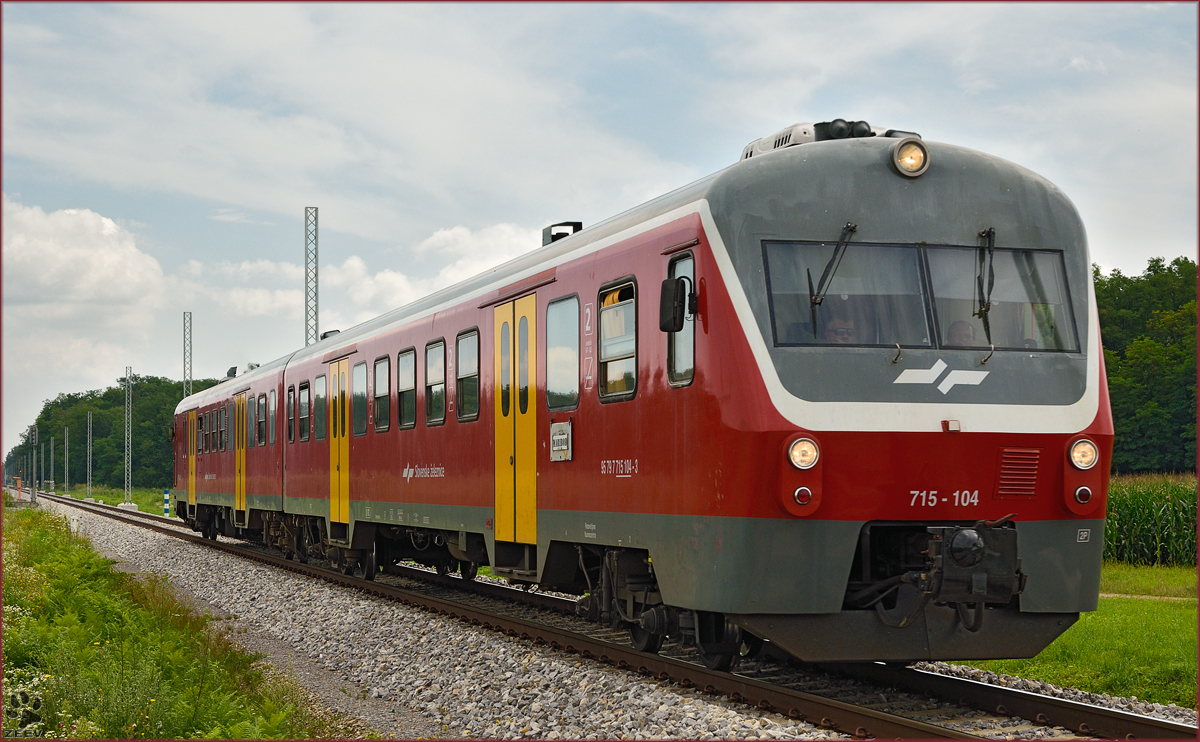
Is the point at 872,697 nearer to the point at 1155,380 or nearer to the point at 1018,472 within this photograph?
the point at 1018,472

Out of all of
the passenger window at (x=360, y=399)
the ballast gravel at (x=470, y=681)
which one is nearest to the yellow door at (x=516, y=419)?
the ballast gravel at (x=470, y=681)

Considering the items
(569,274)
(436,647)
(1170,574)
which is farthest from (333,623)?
(1170,574)

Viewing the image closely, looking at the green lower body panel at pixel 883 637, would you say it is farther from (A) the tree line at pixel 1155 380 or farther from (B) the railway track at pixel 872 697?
(A) the tree line at pixel 1155 380

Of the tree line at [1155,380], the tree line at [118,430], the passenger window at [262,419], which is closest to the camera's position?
the passenger window at [262,419]

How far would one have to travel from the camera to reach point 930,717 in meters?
7.36

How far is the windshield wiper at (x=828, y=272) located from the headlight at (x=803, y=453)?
0.72 m

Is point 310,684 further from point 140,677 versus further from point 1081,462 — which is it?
point 1081,462

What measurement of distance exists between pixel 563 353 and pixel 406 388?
486cm

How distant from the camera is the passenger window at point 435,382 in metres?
12.9

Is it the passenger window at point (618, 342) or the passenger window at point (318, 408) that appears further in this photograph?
the passenger window at point (318, 408)

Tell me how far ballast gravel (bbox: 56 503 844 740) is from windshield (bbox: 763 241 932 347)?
2414 millimetres

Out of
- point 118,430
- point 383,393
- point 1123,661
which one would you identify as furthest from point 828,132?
point 118,430

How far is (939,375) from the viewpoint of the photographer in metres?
7.44

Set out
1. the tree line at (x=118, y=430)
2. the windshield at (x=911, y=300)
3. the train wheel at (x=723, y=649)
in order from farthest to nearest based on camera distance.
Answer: the tree line at (x=118, y=430) → the train wheel at (x=723, y=649) → the windshield at (x=911, y=300)
